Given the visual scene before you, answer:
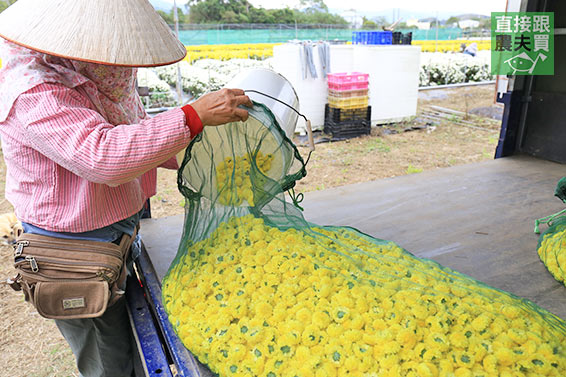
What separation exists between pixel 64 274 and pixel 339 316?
873 mm

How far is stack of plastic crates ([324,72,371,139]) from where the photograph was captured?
7105 millimetres

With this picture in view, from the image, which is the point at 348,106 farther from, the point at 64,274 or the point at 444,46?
the point at 444,46

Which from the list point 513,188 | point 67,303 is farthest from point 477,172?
point 67,303

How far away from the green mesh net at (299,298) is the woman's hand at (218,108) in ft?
0.55

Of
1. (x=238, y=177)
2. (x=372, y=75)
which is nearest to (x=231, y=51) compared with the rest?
(x=372, y=75)

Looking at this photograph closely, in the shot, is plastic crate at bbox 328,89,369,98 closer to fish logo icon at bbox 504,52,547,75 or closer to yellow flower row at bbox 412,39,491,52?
fish logo icon at bbox 504,52,547,75

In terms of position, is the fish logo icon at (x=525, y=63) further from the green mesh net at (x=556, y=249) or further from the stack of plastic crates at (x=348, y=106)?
the stack of plastic crates at (x=348, y=106)

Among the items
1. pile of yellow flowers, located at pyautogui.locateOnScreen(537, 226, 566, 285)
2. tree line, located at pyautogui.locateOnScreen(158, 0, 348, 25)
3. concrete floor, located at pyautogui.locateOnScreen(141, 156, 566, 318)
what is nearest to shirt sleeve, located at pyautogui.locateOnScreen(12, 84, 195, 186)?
concrete floor, located at pyautogui.locateOnScreen(141, 156, 566, 318)

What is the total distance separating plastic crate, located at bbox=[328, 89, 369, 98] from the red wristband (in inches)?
242

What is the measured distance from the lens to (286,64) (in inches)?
284

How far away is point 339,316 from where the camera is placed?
48.7 inches

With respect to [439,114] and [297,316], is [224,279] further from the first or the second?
[439,114]

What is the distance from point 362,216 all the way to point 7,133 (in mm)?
2263

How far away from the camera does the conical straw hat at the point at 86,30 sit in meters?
1.13
